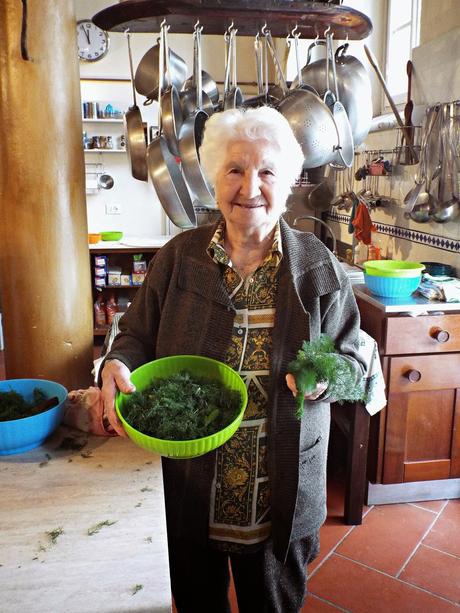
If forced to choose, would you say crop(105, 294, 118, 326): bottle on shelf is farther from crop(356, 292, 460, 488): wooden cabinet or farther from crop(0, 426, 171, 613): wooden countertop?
crop(0, 426, 171, 613): wooden countertop

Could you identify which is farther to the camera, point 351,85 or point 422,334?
point 351,85

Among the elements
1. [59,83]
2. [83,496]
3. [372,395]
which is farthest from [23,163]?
[372,395]

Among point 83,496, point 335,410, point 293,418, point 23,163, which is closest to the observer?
point 83,496

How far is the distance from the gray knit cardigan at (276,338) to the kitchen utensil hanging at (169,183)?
772 millimetres

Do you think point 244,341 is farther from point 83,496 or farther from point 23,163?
point 23,163

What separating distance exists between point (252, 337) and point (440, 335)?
3.86 ft

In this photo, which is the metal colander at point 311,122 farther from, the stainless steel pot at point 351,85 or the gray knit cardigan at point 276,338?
the gray knit cardigan at point 276,338

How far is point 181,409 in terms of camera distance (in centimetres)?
102

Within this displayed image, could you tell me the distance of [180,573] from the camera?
1.35 m

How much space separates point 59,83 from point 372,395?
57.2 inches

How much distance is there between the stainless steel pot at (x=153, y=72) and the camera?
236 centimetres

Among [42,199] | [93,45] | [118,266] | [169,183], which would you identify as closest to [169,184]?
[169,183]

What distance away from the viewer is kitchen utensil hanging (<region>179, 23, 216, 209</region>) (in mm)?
2027

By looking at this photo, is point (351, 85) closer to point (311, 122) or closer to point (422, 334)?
point (311, 122)
